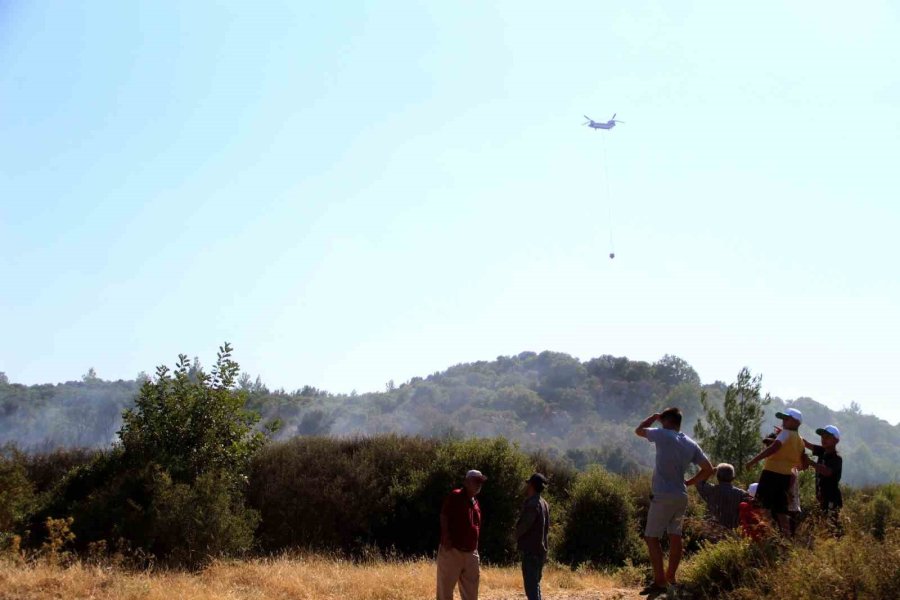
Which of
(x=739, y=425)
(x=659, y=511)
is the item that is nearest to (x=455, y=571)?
(x=659, y=511)

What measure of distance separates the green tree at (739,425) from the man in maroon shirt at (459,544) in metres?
12.7

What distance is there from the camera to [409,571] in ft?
41.2

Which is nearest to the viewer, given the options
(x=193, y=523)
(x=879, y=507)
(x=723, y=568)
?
(x=723, y=568)

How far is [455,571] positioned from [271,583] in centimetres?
438

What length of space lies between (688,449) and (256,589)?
6.47 metres

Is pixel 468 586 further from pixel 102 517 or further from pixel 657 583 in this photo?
pixel 102 517

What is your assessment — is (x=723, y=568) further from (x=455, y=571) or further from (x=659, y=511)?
(x=455, y=571)

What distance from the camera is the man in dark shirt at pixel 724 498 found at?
30.7 ft

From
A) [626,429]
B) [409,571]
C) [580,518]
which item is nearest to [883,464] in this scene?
[626,429]

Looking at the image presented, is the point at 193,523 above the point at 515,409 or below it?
below

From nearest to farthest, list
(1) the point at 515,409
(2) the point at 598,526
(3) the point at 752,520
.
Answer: (3) the point at 752,520 → (2) the point at 598,526 → (1) the point at 515,409

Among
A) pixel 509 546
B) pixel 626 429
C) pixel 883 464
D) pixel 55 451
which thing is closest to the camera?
pixel 509 546

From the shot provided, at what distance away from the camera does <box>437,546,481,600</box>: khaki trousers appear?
25.8 feet

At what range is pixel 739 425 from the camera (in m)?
19.1
